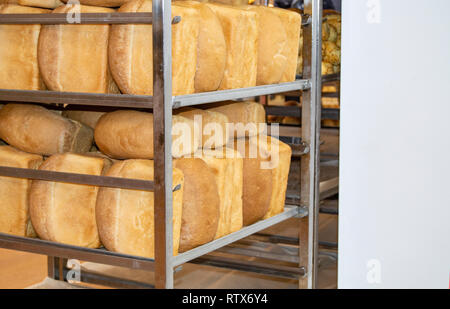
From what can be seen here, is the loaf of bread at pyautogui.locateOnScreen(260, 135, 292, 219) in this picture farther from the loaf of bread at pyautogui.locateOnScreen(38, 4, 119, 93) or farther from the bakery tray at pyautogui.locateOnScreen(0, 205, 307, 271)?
the loaf of bread at pyautogui.locateOnScreen(38, 4, 119, 93)

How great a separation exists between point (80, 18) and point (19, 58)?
0.31 m

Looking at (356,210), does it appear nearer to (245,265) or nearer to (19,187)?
(19,187)

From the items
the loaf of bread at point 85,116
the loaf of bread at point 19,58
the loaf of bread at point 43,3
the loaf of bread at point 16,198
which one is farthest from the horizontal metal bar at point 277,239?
the loaf of bread at point 43,3

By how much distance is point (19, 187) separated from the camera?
179 centimetres

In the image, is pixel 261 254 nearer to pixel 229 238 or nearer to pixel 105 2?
pixel 229 238

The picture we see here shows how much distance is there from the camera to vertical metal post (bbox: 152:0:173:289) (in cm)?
140

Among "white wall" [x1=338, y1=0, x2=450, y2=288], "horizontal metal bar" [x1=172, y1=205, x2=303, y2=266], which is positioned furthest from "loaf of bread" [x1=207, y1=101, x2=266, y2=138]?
"white wall" [x1=338, y1=0, x2=450, y2=288]

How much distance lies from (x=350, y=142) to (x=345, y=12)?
19 cm

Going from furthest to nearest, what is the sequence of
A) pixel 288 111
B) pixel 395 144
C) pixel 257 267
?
pixel 288 111, pixel 257 267, pixel 395 144

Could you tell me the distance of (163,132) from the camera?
1.43 metres

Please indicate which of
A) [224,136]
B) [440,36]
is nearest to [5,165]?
[224,136]

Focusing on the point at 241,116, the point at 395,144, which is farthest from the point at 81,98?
the point at 395,144

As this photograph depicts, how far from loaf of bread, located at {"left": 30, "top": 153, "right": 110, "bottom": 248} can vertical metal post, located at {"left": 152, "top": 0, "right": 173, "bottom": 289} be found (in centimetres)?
30
